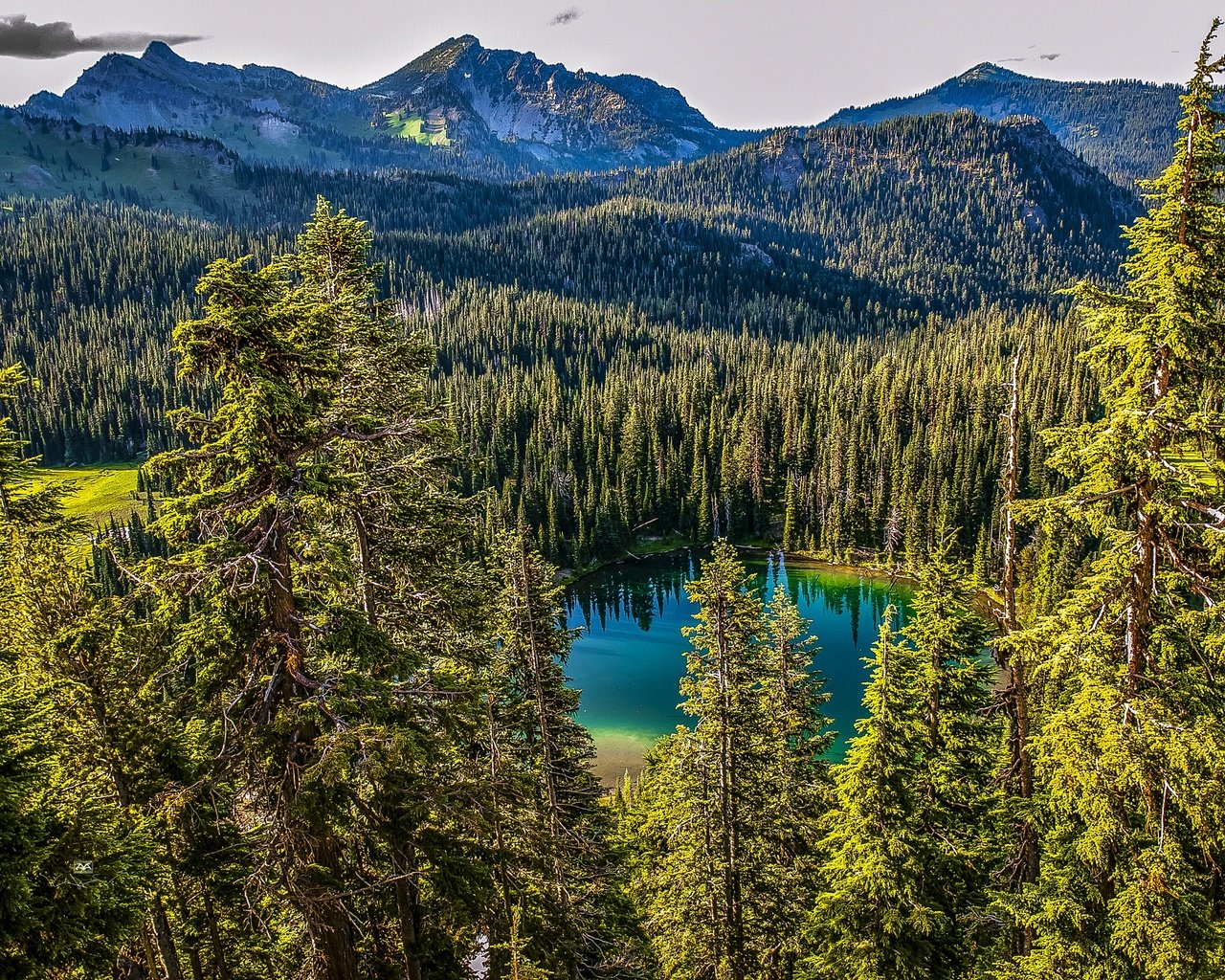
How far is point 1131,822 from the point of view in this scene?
1120 cm

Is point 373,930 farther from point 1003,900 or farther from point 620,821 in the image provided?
point 620,821

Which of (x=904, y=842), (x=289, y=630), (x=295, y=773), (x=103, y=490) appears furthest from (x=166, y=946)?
(x=103, y=490)

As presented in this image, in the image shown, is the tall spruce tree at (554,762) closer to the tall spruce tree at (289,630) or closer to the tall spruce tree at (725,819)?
the tall spruce tree at (725,819)

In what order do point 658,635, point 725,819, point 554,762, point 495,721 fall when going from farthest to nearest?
1. point 658,635
2. point 554,762
3. point 725,819
4. point 495,721

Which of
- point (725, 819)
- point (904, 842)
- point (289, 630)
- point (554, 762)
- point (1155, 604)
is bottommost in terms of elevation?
point (725, 819)

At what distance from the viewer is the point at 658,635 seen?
81.9 m

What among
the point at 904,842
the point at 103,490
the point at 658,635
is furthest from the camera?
the point at 103,490

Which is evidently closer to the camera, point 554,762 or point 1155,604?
point 1155,604

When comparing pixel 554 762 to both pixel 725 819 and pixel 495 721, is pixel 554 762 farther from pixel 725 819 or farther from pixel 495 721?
pixel 725 819

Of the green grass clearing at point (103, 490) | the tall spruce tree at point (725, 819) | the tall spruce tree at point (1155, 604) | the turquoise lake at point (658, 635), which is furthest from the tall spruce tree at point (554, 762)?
the green grass clearing at point (103, 490)

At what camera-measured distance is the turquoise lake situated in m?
61.2

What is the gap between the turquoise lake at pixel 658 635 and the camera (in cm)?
6122

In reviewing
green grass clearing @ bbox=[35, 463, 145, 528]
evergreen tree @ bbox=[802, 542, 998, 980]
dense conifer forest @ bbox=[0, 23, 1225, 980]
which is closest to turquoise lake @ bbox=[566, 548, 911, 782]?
dense conifer forest @ bbox=[0, 23, 1225, 980]

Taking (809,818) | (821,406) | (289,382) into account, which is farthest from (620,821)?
(821,406)
